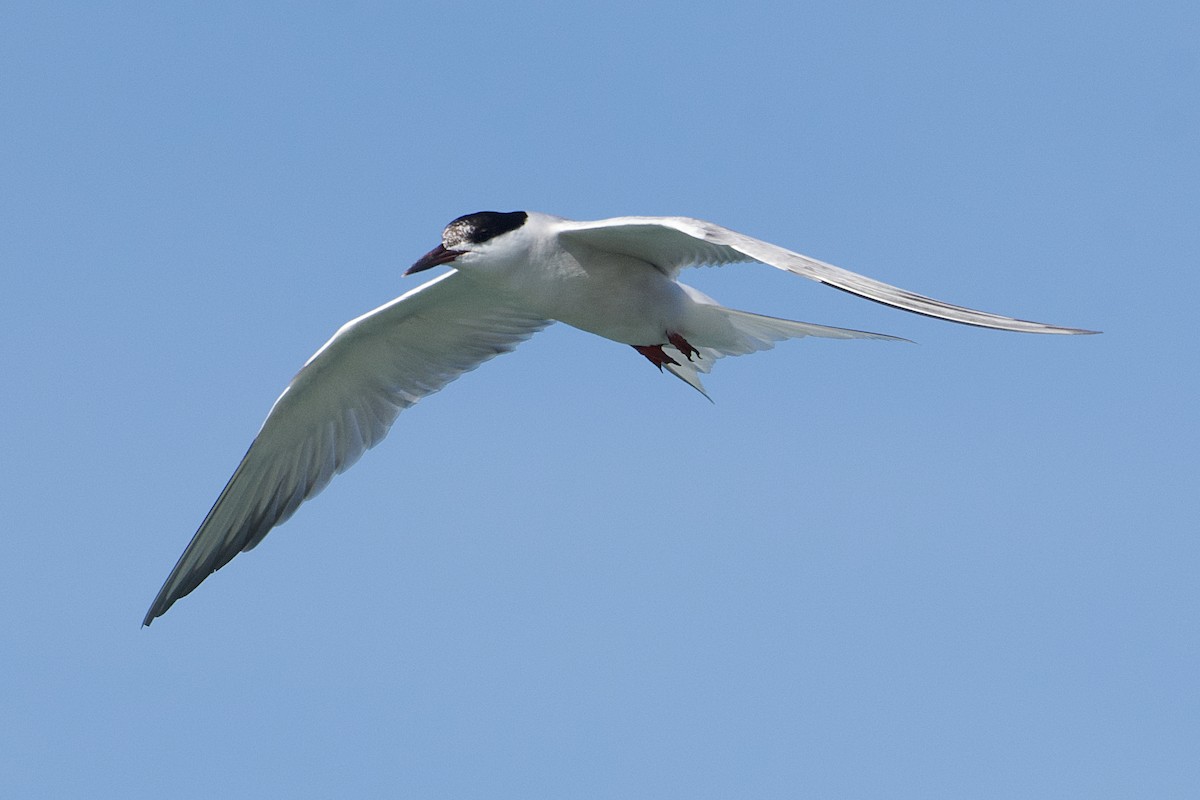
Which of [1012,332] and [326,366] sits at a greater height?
[326,366]

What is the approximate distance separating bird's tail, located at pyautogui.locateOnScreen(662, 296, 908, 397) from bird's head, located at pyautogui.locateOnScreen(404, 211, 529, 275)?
1.17 metres

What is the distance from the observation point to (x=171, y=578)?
10.7 meters

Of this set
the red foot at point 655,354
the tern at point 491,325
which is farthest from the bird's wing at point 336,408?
the red foot at point 655,354

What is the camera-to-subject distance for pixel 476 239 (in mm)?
8992

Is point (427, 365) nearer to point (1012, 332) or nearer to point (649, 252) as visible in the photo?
point (649, 252)

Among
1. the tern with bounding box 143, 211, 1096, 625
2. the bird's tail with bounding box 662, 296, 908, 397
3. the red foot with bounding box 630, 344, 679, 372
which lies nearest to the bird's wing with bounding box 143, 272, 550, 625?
the tern with bounding box 143, 211, 1096, 625

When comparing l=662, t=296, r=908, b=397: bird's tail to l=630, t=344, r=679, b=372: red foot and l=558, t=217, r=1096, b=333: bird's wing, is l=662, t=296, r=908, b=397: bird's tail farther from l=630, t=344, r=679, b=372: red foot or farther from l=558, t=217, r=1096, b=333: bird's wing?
l=558, t=217, r=1096, b=333: bird's wing

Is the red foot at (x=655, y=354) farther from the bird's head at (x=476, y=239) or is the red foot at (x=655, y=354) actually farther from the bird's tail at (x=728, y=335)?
the bird's head at (x=476, y=239)

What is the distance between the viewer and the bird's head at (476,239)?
8.94 meters

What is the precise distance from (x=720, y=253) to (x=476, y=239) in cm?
149

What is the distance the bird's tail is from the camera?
8875 mm

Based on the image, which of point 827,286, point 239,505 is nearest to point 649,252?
point 827,286

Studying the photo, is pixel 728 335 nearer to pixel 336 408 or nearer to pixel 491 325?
pixel 491 325

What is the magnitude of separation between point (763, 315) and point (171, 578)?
4704mm
